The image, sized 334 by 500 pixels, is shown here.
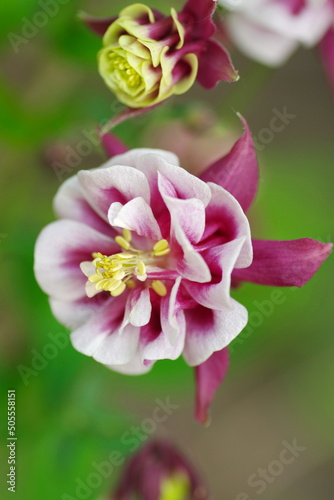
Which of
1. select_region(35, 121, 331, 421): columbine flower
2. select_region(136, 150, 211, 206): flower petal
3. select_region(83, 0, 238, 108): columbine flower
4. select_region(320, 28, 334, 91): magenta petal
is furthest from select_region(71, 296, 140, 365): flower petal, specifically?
select_region(320, 28, 334, 91): magenta petal

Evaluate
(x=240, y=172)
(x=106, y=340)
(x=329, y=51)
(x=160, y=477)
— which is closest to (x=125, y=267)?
(x=106, y=340)

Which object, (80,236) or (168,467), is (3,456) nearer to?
(168,467)

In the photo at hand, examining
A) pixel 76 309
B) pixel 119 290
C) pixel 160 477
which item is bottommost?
pixel 160 477

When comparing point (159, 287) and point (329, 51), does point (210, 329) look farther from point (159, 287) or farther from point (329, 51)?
point (329, 51)

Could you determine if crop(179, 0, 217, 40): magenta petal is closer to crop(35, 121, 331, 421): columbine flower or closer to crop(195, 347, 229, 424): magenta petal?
crop(35, 121, 331, 421): columbine flower

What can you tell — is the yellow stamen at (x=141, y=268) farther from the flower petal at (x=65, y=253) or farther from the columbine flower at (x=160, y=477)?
the columbine flower at (x=160, y=477)

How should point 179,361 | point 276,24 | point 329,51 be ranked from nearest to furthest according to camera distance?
point 276,24 → point 329,51 → point 179,361
